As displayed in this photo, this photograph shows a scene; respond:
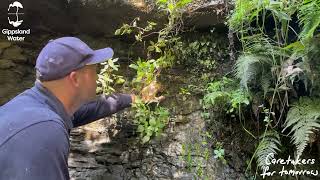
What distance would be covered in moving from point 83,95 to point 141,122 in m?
1.90

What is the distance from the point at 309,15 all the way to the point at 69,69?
2301 millimetres

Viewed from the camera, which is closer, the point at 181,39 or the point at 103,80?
the point at 103,80

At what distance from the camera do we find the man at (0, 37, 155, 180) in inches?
74.7

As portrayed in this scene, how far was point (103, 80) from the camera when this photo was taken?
4293 mm

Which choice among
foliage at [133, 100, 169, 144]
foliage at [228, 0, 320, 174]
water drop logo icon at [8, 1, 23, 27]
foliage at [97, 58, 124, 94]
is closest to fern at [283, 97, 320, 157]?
foliage at [228, 0, 320, 174]

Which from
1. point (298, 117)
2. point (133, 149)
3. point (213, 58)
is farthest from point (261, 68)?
point (133, 149)

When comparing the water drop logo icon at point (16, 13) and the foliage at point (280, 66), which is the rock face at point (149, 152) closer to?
the foliage at point (280, 66)

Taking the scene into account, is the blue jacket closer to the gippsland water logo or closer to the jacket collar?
the jacket collar

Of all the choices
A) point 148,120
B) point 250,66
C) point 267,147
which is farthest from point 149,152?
point 250,66

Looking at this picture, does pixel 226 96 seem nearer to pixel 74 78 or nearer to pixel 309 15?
pixel 309 15

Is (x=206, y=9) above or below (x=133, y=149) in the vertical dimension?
above

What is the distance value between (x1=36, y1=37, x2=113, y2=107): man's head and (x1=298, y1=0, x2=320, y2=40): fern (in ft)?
6.53

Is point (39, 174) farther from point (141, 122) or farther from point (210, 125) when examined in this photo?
point (210, 125)

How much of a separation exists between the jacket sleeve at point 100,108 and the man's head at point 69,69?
3.97ft
